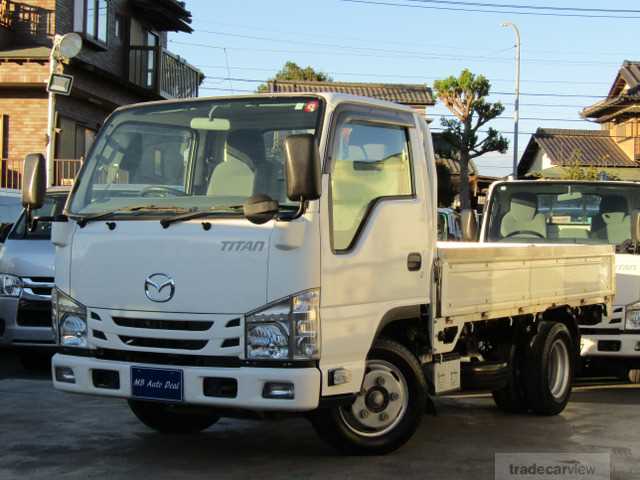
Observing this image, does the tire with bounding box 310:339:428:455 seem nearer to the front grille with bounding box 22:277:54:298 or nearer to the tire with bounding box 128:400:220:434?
the tire with bounding box 128:400:220:434

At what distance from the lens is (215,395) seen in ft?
19.4

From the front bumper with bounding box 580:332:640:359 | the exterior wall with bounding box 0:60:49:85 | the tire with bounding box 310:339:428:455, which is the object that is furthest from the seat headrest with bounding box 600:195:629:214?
the exterior wall with bounding box 0:60:49:85

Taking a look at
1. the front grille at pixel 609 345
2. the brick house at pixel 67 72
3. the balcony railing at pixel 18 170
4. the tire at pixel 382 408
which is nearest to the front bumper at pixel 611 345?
the front grille at pixel 609 345

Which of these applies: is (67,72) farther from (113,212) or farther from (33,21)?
(113,212)

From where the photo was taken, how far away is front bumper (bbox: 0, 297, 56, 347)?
1033 centimetres

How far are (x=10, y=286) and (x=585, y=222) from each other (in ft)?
20.4

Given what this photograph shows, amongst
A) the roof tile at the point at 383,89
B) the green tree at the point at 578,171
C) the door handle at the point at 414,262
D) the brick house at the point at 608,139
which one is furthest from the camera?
the brick house at the point at 608,139

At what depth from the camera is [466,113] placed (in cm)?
4069

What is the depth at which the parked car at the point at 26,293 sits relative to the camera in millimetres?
10352

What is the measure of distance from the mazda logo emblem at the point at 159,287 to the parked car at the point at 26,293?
4.44m

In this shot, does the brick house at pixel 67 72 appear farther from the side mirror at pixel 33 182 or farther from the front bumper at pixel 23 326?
the side mirror at pixel 33 182

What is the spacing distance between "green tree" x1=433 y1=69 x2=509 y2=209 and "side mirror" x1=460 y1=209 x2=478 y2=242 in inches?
1160

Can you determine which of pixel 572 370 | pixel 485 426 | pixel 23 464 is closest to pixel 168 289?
pixel 23 464

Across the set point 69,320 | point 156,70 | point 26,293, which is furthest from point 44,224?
point 156,70
